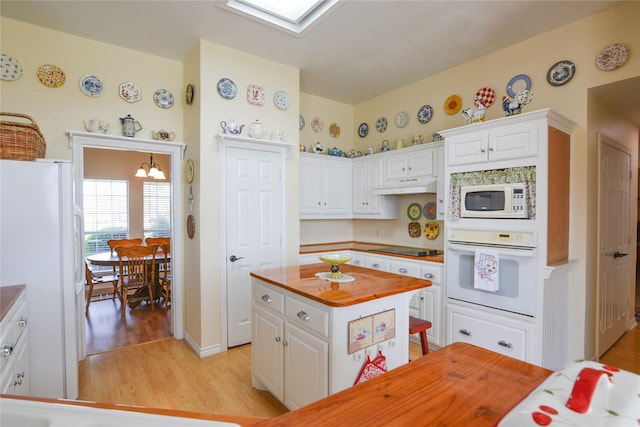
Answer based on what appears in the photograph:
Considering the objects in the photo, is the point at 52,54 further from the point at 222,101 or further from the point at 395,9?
the point at 395,9

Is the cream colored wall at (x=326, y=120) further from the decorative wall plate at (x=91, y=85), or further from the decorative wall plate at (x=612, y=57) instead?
the decorative wall plate at (x=612, y=57)

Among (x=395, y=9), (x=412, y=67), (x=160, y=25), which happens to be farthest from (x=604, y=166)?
(x=160, y=25)

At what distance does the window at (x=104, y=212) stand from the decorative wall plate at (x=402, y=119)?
492 cm

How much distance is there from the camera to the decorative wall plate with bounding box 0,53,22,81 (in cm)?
273

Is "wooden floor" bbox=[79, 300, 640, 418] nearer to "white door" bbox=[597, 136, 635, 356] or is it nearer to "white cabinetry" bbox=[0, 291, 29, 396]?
"white door" bbox=[597, 136, 635, 356]

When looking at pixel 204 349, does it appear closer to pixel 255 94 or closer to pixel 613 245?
pixel 255 94

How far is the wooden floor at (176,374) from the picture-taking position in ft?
7.79

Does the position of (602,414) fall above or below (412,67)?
below

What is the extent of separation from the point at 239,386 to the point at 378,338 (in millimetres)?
1327

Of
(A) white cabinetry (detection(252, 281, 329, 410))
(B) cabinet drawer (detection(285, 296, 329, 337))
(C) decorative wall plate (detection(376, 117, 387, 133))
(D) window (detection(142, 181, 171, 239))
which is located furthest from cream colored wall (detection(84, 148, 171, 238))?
(B) cabinet drawer (detection(285, 296, 329, 337))

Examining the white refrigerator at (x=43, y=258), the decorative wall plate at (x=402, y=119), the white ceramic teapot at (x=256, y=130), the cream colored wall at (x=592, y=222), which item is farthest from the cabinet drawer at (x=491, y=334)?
the white refrigerator at (x=43, y=258)

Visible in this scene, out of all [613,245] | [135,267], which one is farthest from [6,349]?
[613,245]

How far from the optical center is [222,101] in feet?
10.7

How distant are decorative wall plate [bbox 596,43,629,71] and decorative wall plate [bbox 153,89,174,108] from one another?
393 cm
